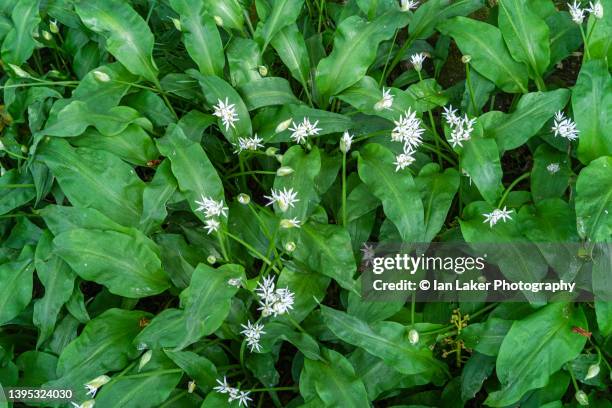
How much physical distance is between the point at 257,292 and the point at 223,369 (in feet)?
1.20

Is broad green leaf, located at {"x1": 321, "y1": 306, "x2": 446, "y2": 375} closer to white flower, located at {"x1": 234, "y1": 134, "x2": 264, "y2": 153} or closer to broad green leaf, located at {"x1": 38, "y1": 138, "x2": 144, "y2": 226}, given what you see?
white flower, located at {"x1": 234, "y1": 134, "x2": 264, "y2": 153}

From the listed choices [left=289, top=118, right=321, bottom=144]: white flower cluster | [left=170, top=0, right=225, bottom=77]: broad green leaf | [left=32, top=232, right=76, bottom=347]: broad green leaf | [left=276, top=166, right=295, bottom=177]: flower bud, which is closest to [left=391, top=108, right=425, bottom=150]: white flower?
[left=289, top=118, right=321, bottom=144]: white flower cluster

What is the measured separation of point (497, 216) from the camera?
2506mm

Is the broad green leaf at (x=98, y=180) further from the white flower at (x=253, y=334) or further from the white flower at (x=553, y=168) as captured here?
the white flower at (x=553, y=168)

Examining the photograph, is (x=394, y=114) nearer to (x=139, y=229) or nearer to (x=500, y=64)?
(x=500, y=64)

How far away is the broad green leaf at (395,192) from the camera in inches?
99.9

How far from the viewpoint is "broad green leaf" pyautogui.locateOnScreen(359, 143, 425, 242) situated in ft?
8.32

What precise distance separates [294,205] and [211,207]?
13.8 inches

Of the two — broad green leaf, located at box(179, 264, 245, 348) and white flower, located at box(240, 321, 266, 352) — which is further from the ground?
broad green leaf, located at box(179, 264, 245, 348)

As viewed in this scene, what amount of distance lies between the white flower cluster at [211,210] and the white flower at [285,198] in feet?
0.68

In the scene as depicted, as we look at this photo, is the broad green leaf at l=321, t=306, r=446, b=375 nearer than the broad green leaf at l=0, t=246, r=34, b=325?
Yes

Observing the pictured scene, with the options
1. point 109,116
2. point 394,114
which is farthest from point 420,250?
point 109,116

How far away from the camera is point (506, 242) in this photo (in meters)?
2.56

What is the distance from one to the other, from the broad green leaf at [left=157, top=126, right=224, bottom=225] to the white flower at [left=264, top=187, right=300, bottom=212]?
28 cm
